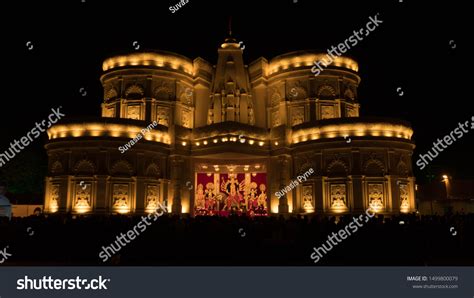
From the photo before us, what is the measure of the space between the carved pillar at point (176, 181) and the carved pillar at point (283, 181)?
28.3ft

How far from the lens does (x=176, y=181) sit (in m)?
35.7

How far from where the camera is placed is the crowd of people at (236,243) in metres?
15.5

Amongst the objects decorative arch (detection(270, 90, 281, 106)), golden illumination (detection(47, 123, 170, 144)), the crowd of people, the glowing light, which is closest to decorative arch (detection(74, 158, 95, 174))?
golden illumination (detection(47, 123, 170, 144))

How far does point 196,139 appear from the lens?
36906mm

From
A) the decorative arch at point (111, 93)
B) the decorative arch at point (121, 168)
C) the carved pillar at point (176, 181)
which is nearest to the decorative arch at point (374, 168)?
the carved pillar at point (176, 181)

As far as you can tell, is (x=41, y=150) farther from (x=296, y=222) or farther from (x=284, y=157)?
(x=296, y=222)

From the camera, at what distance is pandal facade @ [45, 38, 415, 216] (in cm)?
3319

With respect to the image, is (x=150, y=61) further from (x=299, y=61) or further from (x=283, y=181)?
(x=283, y=181)

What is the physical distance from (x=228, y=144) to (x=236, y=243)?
19.0 m

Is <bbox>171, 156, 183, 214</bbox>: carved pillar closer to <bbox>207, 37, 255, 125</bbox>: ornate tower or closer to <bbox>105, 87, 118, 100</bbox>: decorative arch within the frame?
<bbox>207, 37, 255, 125</bbox>: ornate tower

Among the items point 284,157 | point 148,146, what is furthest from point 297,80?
point 148,146

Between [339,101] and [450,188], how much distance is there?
20022 millimetres

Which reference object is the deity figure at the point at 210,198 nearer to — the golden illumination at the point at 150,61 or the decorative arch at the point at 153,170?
the decorative arch at the point at 153,170

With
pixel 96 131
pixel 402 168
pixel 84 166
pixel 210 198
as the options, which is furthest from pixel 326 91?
pixel 84 166
